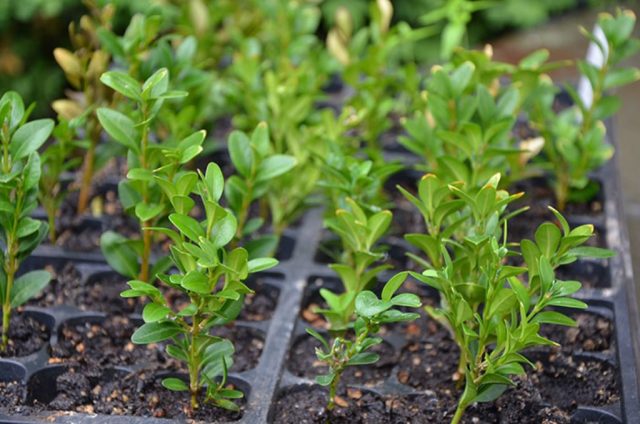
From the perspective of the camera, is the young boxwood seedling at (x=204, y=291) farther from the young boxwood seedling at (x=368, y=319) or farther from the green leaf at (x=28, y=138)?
the green leaf at (x=28, y=138)

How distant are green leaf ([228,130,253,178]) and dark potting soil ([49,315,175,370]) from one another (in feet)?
1.30

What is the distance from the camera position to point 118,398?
5.78 feet

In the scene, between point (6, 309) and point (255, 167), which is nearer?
point (6, 309)

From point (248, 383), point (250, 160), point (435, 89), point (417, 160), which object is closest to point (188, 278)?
point (248, 383)

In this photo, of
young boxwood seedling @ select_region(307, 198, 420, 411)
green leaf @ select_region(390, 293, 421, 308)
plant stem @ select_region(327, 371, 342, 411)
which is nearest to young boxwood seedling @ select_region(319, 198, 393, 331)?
young boxwood seedling @ select_region(307, 198, 420, 411)

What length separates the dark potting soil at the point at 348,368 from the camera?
187 centimetres

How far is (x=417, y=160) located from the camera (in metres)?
2.61

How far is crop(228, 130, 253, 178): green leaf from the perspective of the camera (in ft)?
6.35

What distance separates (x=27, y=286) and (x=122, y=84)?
44cm

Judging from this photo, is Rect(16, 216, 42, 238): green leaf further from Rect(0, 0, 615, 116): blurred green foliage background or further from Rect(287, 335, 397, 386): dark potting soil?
Rect(0, 0, 615, 116): blurred green foliage background

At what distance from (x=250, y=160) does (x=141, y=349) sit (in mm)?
440

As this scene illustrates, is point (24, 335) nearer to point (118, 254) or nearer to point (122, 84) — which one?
point (118, 254)

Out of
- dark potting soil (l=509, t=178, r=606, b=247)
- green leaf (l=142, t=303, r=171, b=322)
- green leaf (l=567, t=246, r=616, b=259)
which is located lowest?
green leaf (l=142, t=303, r=171, b=322)

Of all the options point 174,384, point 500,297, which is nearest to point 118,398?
point 174,384
